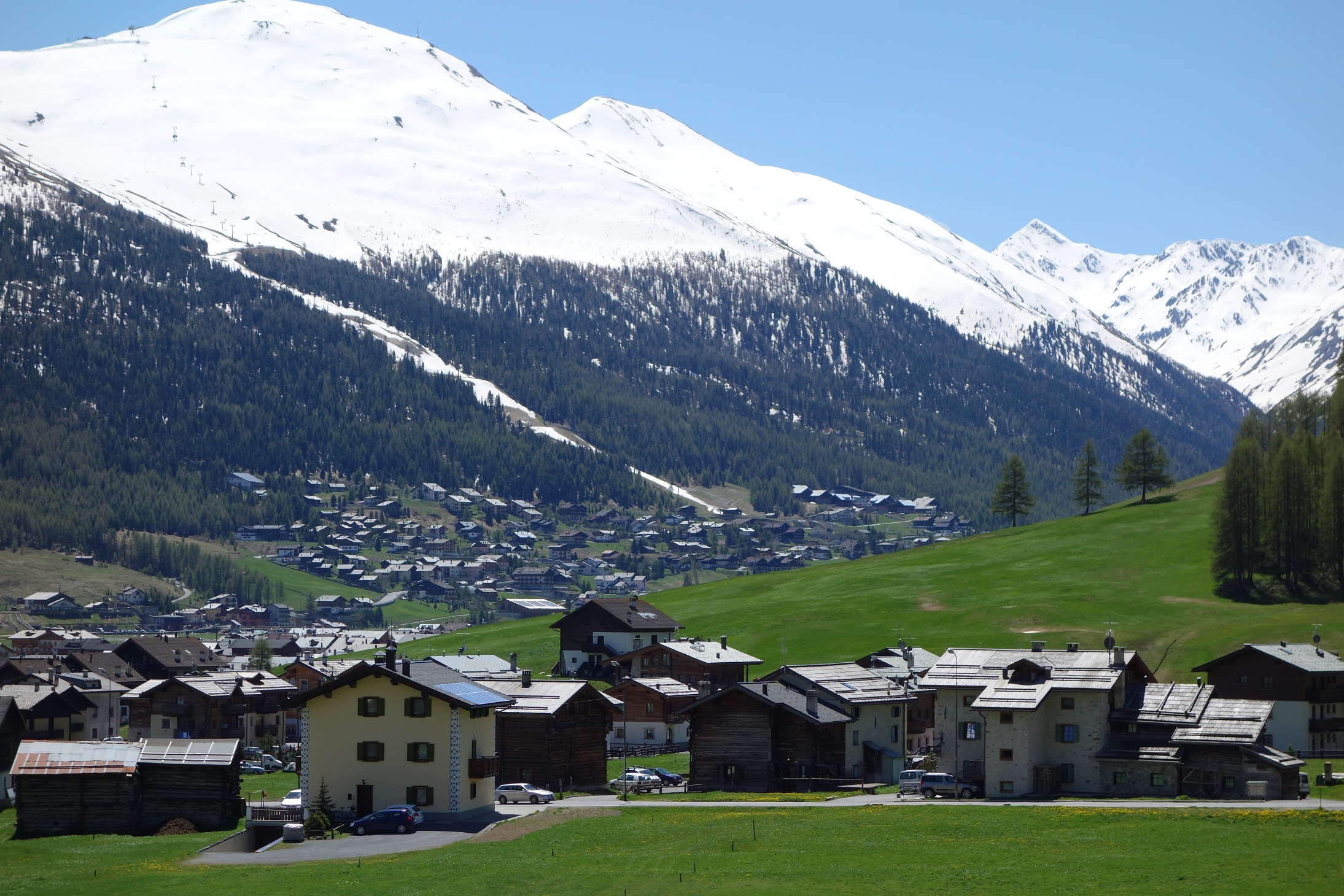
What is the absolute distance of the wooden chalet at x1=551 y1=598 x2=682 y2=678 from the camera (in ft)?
472

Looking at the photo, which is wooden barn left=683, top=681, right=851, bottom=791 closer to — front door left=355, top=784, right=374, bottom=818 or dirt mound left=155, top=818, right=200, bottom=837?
front door left=355, top=784, right=374, bottom=818

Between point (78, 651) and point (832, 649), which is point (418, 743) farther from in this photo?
point (78, 651)

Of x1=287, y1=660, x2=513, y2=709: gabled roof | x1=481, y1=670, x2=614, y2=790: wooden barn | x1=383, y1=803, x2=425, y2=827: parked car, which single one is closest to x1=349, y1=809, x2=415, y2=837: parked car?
x1=383, y1=803, x2=425, y2=827: parked car

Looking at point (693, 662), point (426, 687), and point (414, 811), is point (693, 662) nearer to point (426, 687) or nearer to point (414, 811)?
point (426, 687)

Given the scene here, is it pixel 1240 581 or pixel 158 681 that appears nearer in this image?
pixel 158 681

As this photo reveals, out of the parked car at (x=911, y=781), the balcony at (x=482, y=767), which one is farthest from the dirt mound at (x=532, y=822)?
the parked car at (x=911, y=781)

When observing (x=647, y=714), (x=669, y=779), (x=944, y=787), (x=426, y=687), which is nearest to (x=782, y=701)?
(x=669, y=779)

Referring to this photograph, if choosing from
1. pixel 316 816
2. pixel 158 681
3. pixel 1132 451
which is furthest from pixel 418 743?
pixel 1132 451

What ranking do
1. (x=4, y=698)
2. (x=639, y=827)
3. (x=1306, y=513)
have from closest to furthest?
(x=639, y=827)
(x=4, y=698)
(x=1306, y=513)

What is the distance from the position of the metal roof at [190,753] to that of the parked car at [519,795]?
13.6m

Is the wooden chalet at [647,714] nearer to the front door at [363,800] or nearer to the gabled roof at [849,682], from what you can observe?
the gabled roof at [849,682]

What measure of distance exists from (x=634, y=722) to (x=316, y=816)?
1777 inches

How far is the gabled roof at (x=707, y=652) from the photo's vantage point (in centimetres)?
12575

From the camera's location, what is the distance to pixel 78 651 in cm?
16562
